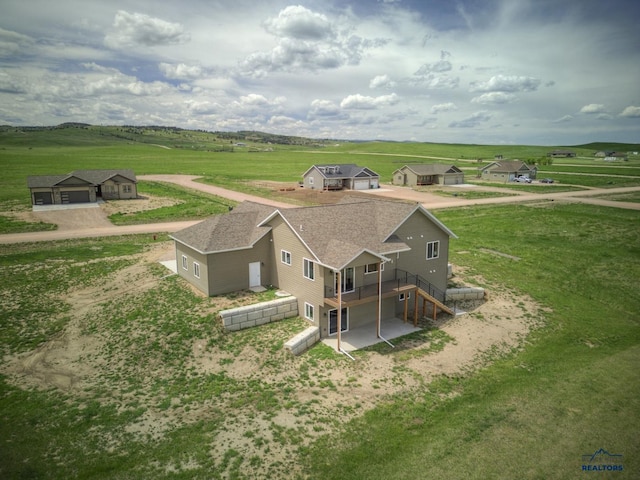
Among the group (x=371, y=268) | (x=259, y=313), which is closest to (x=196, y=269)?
(x=259, y=313)

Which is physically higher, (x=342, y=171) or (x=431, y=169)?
(x=431, y=169)

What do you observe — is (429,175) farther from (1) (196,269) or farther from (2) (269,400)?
(2) (269,400)

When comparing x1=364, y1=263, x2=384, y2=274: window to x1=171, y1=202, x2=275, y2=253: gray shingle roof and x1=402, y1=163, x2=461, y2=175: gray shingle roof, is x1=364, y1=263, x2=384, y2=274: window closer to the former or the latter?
x1=171, y1=202, x2=275, y2=253: gray shingle roof

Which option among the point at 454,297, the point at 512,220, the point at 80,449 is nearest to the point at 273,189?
the point at 512,220

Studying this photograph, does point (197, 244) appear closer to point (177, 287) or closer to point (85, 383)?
point (177, 287)

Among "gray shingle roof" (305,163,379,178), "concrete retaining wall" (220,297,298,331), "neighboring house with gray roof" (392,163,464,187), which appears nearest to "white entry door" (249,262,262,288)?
"concrete retaining wall" (220,297,298,331)

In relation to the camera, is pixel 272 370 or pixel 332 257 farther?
pixel 332 257
